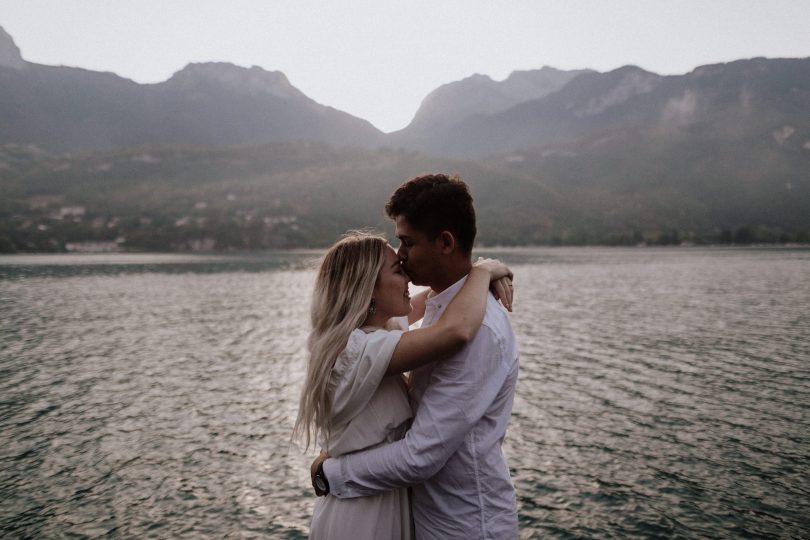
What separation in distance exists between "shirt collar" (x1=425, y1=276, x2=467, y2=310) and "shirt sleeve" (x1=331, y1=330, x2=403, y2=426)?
0.56 metres

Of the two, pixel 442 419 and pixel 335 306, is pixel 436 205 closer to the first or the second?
pixel 335 306

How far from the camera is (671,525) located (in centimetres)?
846

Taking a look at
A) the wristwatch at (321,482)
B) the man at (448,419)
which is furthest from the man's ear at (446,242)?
the wristwatch at (321,482)

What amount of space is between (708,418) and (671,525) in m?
6.61

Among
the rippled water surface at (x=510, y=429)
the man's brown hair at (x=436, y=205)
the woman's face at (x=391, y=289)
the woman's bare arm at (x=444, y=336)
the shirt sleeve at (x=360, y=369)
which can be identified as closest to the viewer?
the woman's bare arm at (x=444, y=336)

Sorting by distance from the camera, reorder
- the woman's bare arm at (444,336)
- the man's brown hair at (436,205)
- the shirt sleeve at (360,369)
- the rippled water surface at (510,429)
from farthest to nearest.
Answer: the rippled water surface at (510,429)
the man's brown hair at (436,205)
the shirt sleeve at (360,369)
the woman's bare arm at (444,336)

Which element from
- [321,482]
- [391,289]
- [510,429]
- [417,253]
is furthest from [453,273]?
[510,429]

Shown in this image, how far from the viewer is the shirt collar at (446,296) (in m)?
3.10

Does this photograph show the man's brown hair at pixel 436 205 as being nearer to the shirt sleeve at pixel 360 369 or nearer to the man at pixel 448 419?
the man at pixel 448 419

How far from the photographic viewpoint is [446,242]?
295 centimetres

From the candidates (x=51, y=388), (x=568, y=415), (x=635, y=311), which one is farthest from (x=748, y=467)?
(x=635, y=311)

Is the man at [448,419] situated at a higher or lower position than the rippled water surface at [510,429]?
higher

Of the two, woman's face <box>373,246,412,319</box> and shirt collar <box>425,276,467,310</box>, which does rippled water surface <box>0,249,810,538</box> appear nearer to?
shirt collar <box>425,276,467,310</box>

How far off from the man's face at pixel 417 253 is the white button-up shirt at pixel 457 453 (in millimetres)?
224
